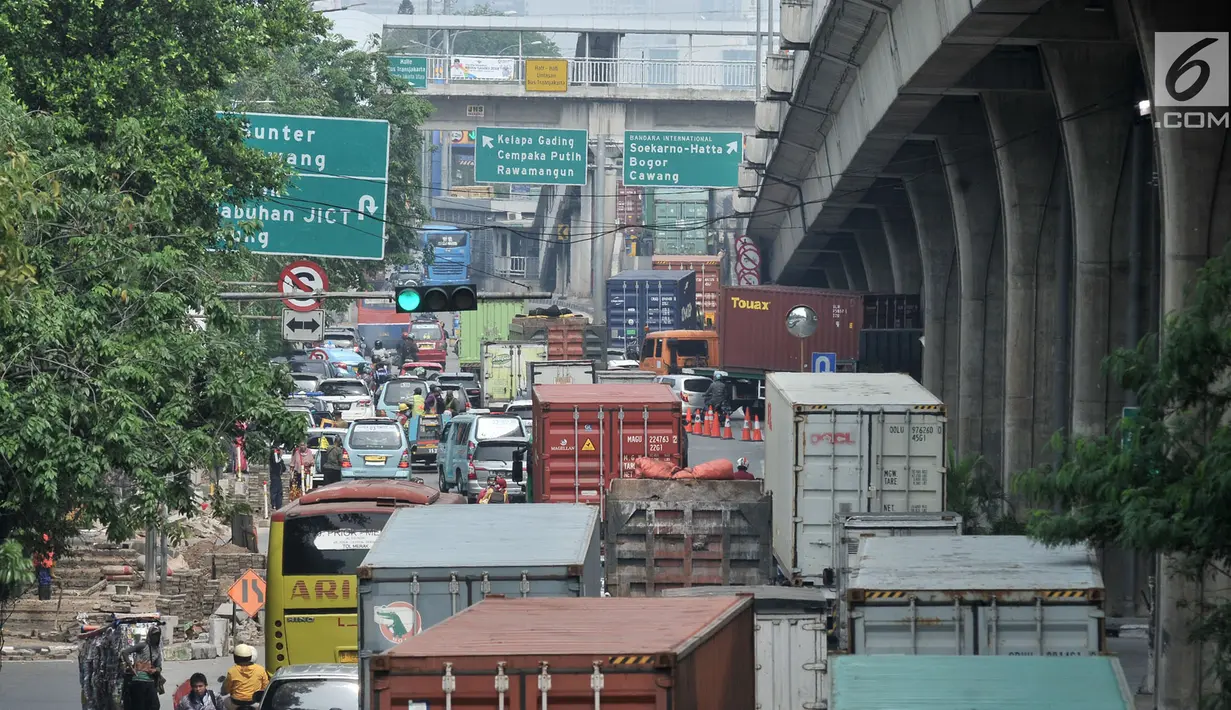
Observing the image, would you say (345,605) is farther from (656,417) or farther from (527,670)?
(527,670)

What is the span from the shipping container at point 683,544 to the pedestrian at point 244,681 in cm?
511

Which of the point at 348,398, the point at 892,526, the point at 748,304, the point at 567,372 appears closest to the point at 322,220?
the point at 892,526

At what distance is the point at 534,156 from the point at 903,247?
13402 mm

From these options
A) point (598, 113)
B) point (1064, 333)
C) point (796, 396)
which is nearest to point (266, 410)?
point (796, 396)

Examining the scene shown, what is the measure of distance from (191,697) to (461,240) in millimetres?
86984

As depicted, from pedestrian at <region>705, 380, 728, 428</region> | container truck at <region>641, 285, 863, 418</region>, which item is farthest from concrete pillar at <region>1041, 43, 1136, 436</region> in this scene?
pedestrian at <region>705, 380, 728, 428</region>

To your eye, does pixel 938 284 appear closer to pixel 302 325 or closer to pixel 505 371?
pixel 302 325

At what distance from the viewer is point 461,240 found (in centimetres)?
10231

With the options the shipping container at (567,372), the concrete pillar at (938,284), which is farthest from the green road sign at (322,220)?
the shipping container at (567,372)

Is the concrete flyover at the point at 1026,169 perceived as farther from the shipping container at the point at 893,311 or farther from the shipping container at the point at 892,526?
the shipping container at the point at 893,311

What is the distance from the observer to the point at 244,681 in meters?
16.7

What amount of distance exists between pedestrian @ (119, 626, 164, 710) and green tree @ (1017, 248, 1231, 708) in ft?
28.0

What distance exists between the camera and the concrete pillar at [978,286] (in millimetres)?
33969

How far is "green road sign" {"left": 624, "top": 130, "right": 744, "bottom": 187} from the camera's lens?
5809cm
